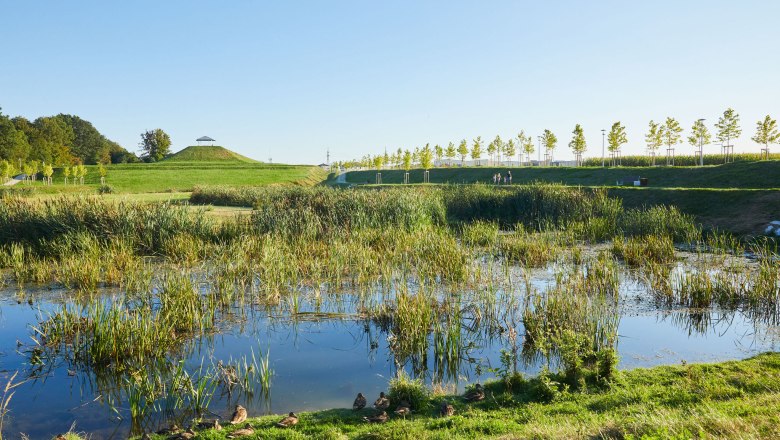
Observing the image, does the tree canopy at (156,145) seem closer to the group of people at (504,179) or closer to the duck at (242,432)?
the group of people at (504,179)

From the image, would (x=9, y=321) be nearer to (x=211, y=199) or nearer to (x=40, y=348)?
(x=40, y=348)

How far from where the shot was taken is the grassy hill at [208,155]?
91.8 meters

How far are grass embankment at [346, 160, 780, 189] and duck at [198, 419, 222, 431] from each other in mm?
32034

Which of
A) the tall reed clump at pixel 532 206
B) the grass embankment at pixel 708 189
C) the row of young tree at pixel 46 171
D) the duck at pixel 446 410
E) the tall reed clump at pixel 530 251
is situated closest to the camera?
the duck at pixel 446 410

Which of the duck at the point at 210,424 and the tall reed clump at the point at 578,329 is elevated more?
the tall reed clump at the point at 578,329

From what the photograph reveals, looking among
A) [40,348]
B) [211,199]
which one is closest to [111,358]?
[40,348]

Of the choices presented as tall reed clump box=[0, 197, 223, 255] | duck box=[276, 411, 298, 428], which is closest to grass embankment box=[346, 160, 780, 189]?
tall reed clump box=[0, 197, 223, 255]

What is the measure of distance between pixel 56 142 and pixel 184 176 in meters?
33.8

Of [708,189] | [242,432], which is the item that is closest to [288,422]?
[242,432]

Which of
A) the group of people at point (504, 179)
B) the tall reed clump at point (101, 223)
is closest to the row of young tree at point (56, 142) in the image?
the group of people at point (504, 179)

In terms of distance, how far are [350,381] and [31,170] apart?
70432 millimetres

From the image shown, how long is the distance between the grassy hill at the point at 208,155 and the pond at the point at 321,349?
275 ft

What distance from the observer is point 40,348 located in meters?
8.34

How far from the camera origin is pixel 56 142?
267ft
